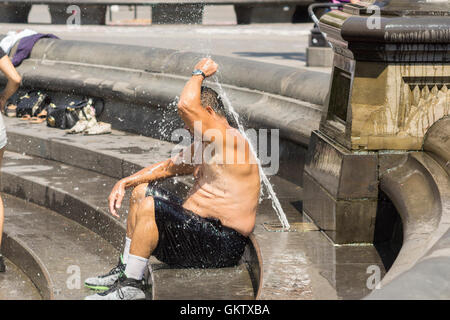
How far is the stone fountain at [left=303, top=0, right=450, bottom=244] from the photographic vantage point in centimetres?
417

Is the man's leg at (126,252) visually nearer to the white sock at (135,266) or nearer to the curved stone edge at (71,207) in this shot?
the white sock at (135,266)

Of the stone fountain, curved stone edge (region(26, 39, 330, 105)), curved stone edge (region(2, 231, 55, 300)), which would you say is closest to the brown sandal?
curved stone edge (region(26, 39, 330, 105))

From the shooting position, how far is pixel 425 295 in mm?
2652

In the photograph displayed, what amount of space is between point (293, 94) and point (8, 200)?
240 centimetres

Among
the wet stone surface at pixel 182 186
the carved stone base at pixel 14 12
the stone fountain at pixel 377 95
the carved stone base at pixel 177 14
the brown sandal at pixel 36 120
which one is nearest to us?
the wet stone surface at pixel 182 186

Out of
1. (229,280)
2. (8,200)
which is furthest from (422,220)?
(8,200)

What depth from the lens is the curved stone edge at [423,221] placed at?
107 inches

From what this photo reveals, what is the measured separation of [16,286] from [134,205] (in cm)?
113

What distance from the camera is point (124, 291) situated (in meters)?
4.28

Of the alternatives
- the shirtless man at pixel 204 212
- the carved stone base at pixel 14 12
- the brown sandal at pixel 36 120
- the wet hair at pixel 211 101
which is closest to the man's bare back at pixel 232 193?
the shirtless man at pixel 204 212

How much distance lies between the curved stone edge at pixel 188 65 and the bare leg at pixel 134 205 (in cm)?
147

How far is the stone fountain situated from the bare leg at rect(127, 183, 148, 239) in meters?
0.99

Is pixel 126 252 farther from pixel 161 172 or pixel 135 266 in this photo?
pixel 161 172

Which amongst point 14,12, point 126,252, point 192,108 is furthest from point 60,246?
point 14,12
